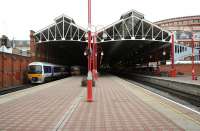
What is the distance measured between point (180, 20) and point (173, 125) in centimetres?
12836

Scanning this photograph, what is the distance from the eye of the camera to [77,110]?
1026cm

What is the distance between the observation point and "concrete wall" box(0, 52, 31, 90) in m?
29.2

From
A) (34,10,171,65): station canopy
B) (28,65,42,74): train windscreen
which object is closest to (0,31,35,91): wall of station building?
(28,65,42,74): train windscreen

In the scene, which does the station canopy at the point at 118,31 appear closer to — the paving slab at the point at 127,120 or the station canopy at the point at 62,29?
the station canopy at the point at 62,29

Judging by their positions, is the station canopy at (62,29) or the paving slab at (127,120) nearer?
the paving slab at (127,120)

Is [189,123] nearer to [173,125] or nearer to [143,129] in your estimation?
[173,125]

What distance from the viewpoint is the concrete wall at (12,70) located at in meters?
29.2

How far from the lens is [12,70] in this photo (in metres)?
32.1

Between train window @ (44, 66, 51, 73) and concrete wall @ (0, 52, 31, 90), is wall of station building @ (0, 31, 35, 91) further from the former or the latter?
train window @ (44, 66, 51, 73)

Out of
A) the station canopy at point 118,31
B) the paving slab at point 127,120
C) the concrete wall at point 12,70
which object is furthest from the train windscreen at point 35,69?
the paving slab at point 127,120

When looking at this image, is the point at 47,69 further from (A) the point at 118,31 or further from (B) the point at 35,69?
(A) the point at 118,31

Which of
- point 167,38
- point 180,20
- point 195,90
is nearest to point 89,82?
point 195,90

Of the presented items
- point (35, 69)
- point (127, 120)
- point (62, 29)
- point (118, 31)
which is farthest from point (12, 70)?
point (127, 120)

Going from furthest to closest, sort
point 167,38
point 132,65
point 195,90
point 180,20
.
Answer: point 180,20, point 132,65, point 167,38, point 195,90
